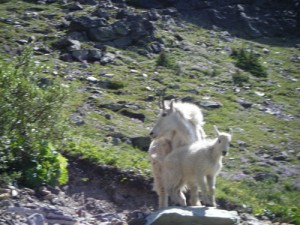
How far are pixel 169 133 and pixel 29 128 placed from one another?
3094 mm

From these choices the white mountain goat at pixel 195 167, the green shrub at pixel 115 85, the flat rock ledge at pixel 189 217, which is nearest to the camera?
the flat rock ledge at pixel 189 217

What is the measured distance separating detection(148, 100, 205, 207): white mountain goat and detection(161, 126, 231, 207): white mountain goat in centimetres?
38

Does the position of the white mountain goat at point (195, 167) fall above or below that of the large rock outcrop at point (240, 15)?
above

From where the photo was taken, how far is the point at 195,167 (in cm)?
1411

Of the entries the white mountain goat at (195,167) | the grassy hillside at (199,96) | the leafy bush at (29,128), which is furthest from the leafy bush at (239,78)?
the white mountain goat at (195,167)

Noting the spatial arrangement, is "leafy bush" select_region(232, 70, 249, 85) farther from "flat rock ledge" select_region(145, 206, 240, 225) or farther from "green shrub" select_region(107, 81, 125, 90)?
"flat rock ledge" select_region(145, 206, 240, 225)

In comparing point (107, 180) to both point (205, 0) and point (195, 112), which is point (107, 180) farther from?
point (205, 0)

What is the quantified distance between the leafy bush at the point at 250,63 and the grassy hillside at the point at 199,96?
31 centimetres

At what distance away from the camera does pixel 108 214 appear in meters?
15.5

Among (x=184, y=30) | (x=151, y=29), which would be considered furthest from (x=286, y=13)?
(x=151, y=29)

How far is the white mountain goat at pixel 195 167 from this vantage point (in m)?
Answer: 14.1

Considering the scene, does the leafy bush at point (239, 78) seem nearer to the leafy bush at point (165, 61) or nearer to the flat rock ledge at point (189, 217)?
the leafy bush at point (165, 61)

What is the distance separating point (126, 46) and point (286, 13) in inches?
597

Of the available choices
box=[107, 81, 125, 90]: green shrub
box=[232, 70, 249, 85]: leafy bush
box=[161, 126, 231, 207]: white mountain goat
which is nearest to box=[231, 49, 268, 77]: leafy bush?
box=[232, 70, 249, 85]: leafy bush
